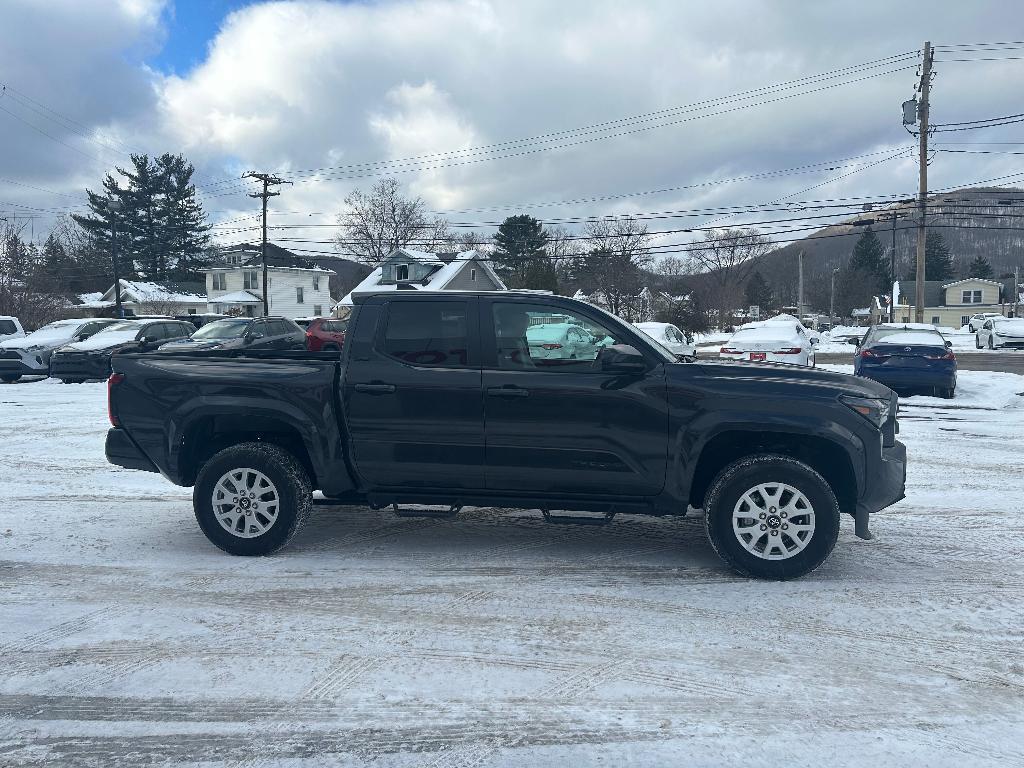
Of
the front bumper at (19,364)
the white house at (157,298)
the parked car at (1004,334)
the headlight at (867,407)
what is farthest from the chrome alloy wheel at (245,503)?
the white house at (157,298)

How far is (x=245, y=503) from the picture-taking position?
5320 mm

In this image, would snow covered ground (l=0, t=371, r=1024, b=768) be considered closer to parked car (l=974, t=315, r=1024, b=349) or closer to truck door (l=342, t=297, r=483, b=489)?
truck door (l=342, t=297, r=483, b=489)

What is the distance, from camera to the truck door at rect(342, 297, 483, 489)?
5066mm

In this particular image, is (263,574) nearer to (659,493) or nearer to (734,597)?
(659,493)

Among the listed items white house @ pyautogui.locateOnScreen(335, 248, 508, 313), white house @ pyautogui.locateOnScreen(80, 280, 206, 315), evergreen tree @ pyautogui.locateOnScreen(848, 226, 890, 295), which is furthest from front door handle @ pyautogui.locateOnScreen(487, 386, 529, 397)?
evergreen tree @ pyautogui.locateOnScreen(848, 226, 890, 295)

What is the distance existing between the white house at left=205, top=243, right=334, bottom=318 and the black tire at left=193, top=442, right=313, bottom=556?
63.7m

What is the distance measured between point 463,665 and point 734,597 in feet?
5.99

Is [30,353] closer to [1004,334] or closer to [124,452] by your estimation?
[124,452]

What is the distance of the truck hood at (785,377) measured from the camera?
15.9 feet

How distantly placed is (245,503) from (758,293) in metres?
102

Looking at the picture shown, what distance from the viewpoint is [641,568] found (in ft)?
16.9

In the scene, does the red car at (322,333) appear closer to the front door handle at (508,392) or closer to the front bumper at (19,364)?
the front bumper at (19,364)

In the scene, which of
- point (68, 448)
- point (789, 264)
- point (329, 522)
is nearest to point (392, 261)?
point (68, 448)

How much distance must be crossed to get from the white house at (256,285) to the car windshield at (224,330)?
47.2 meters
